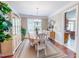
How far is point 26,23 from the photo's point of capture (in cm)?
993

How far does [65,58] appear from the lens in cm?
372

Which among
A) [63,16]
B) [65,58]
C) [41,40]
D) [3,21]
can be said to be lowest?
[65,58]

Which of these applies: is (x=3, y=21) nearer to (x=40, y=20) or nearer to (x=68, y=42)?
(x=68, y=42)

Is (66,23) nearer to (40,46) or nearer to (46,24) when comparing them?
(40,46)

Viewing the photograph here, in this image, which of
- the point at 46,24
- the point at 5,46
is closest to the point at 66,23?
the point at 5,46

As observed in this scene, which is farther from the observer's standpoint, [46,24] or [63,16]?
[46,24]

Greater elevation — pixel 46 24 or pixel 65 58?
pixel 46 24

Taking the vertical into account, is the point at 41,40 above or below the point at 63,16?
below

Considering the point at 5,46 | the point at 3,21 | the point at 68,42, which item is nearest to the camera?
the point at 3,21

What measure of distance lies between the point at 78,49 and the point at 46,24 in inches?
269

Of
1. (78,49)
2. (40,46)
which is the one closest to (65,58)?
(78,49)

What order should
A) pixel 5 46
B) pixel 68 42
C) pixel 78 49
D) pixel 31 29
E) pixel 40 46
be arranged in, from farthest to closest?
pixel 31 29
pixel 68 42
pixel 40 46
pixel 5 46
pixel 78 49

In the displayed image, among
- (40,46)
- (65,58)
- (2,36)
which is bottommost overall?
(65,58)

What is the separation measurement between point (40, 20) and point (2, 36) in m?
8.63
